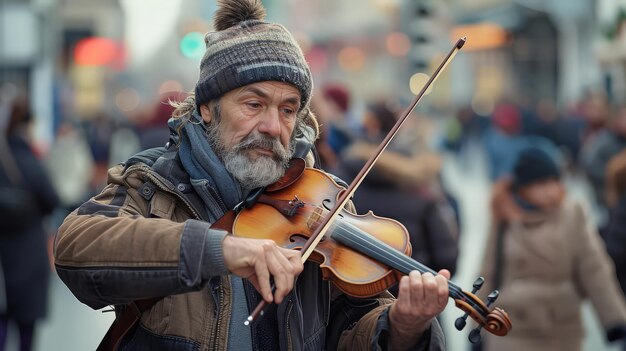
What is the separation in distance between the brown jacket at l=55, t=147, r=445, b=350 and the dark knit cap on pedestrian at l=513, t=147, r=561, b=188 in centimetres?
305

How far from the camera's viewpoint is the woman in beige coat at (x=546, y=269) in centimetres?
559

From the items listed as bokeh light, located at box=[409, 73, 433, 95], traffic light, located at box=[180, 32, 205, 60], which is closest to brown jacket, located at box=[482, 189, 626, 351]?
bokeh light, located at box=[409, 73, 433, 95]

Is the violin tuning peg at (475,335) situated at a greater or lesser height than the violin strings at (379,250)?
lesser

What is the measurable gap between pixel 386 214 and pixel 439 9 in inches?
191

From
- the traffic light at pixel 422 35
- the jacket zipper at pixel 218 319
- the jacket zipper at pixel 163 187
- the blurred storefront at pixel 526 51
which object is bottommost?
the blurred storefront at pixel 526 51

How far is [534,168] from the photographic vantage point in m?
5.85

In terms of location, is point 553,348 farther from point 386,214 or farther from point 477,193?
point 477,193

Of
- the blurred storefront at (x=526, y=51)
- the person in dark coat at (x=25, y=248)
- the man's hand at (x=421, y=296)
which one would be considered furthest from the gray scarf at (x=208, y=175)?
the blurred storefront at (x=526, y=51)

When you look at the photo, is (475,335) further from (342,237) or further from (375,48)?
(375,48)

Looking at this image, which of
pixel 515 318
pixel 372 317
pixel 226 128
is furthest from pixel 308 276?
pixel 515 318

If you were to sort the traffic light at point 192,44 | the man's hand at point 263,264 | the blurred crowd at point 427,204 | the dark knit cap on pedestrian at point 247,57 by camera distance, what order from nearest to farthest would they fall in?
1. the man's hand at point 263,264
2. the dark knit cap on pedestrian at point 247,57
3. the blurred crowd at point 427,204
4. the traffic light at point 192,44

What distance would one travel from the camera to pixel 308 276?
9.36ft

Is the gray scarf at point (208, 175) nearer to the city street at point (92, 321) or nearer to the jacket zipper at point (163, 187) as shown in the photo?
the jacket zipper at point (163, 187)

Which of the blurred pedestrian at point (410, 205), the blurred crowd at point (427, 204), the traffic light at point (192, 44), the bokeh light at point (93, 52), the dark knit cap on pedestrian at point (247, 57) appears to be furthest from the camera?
the bokeh light at point (93, 52)
